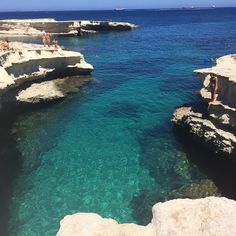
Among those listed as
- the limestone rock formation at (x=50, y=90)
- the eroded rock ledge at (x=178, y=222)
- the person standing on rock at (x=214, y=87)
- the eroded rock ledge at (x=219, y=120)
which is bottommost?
the limestone rock formation at (x=50, y=90)

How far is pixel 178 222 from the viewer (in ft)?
28.3

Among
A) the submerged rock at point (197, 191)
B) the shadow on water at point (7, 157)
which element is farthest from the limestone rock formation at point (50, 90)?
the submerged rock at point (197, 191)

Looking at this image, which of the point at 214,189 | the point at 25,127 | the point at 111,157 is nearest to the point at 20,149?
the point at 25,127

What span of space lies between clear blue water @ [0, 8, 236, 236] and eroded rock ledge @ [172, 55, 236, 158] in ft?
5.00

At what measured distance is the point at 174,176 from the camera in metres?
21.9

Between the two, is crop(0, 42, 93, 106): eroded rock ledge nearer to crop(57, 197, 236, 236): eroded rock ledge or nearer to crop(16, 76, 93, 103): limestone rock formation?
crop(16, 76, 93, 103): limestone rock formation

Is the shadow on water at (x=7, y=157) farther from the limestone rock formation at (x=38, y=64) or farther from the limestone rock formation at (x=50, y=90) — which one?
the limestone rock formation at (x=38, y=64)

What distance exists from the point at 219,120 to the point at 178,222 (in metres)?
15.8

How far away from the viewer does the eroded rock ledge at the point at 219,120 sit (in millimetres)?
22547

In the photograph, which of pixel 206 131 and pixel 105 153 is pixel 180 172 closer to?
pixel 206 131

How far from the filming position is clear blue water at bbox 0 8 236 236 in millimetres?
19484

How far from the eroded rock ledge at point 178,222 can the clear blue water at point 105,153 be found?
8.68m

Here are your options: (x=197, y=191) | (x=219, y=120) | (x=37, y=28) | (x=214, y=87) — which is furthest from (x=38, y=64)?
(x=37, y=28)

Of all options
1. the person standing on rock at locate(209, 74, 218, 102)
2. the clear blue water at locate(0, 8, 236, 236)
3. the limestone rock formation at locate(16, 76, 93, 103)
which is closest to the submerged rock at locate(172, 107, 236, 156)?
the clear blue water at locate(0, 8, 236, 236)
